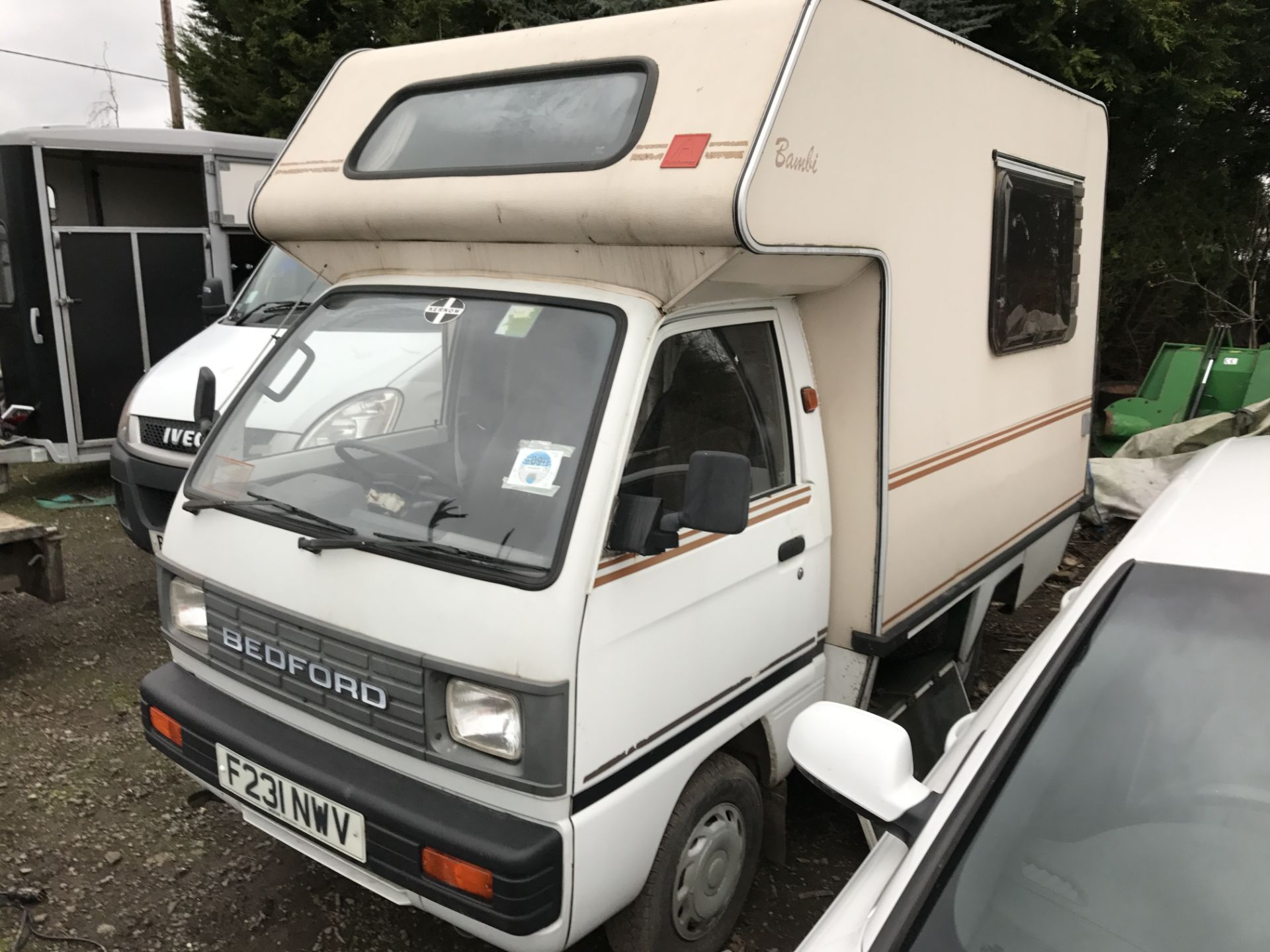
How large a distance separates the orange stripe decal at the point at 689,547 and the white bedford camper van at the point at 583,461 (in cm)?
1

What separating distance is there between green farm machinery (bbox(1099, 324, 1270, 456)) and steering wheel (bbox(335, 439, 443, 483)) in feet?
25.0

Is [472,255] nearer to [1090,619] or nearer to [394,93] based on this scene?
[394,93]

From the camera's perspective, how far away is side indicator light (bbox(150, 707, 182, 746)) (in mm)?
2911

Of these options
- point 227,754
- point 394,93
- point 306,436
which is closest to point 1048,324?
point 394,93

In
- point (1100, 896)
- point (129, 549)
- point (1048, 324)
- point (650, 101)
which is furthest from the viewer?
point (129, 549)

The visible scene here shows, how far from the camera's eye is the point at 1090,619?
200 centimetres

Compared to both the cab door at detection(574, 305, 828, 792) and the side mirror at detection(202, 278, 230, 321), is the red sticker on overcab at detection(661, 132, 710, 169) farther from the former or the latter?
the side mirror at detection(202, 278, 230, 321)

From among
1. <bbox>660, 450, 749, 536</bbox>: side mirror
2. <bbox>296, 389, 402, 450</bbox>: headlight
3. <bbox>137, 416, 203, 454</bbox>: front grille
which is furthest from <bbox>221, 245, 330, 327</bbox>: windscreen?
<bbox>660, 450, 749, 536</bbox>: side mirror

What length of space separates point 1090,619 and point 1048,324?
9.67 feet

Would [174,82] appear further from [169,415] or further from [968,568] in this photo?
[968,568]

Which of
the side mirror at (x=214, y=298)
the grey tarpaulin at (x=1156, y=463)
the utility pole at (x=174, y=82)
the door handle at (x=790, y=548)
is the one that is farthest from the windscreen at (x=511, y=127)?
the utility pole at (x=174, y=82)

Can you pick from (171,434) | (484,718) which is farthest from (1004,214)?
(171,434)

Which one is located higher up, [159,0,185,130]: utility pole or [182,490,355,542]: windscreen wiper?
[159,0,185,130]: utility pole

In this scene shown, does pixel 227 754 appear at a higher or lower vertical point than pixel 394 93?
lower
